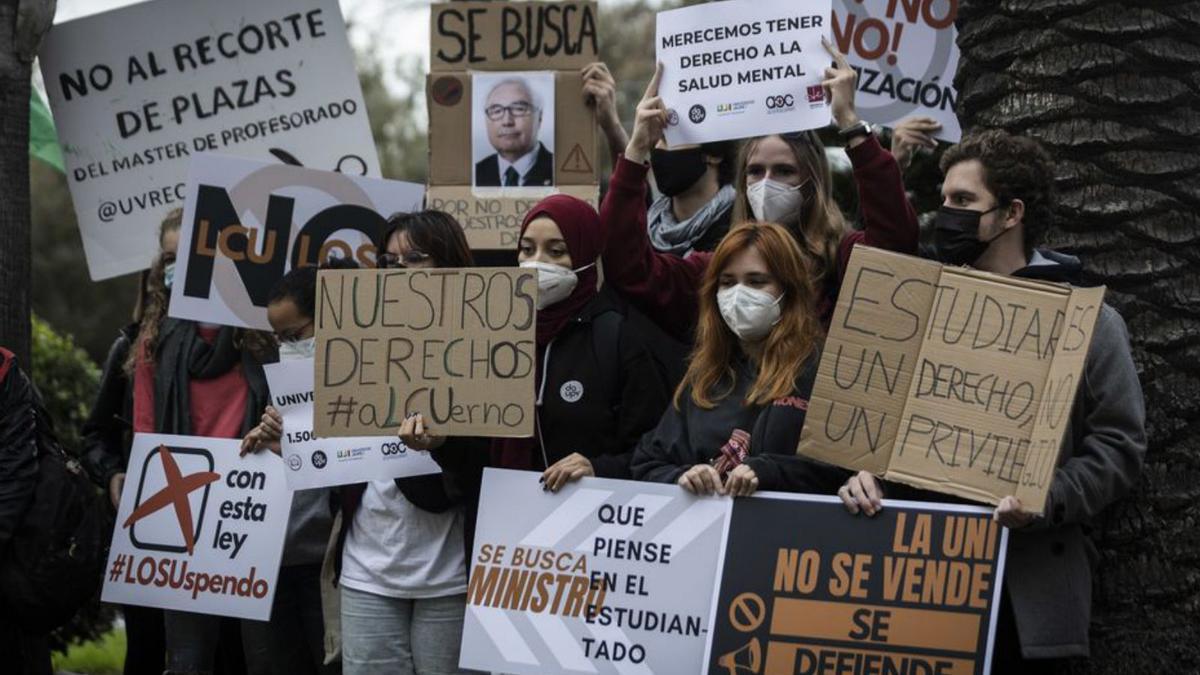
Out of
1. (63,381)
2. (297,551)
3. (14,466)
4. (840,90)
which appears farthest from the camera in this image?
(63,381)

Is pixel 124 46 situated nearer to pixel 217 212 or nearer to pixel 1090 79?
pixel 217 212

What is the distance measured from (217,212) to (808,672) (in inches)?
130

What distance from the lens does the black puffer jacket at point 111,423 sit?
6863 millimetres

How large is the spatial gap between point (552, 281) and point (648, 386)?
45 cm

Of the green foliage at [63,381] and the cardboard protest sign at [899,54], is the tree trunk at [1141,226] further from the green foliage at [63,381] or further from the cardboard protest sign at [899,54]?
the green foliage at [63,381]

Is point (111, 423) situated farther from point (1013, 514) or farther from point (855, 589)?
point (1013, 514)

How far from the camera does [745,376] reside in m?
5.02

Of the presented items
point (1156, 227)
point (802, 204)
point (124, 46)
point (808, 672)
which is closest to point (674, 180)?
point (802, 204)

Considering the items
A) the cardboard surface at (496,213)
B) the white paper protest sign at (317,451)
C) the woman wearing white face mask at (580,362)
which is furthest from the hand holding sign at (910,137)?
the white paper protest sign at (317,451)

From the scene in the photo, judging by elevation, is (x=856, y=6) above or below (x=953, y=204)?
above

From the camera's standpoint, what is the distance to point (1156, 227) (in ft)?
16.7

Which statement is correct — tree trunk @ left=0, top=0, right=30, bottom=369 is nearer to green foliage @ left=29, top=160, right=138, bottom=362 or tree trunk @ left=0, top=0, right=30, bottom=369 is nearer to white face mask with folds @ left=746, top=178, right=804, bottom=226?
white face mask with folds @ left=746, top=178, right=804, bottom=226

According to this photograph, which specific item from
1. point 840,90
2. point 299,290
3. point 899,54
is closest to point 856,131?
point 840,90

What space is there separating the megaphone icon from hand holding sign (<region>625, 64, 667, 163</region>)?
1.64 m
